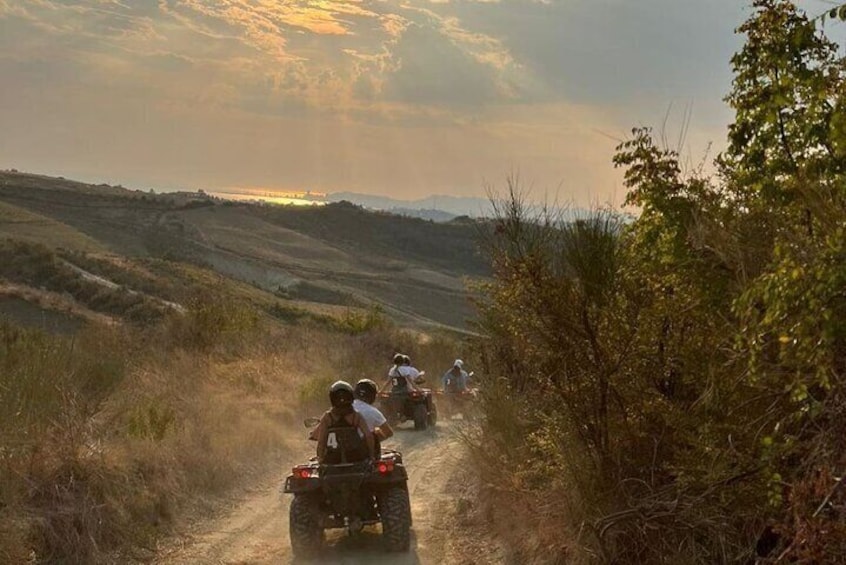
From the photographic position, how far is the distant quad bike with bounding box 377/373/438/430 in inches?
694

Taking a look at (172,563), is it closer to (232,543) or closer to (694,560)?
(232,543)

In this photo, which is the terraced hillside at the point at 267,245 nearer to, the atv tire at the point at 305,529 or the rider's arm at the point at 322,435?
the rider's arm at the point at 322,435

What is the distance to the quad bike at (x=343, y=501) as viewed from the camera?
304 inches

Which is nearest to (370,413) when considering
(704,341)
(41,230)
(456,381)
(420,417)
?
(704,341)

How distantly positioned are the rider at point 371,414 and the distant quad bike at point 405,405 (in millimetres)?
7742

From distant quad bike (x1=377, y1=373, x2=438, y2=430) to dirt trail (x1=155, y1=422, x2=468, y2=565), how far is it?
531cm

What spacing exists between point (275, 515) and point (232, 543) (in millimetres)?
1424

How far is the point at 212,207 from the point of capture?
111m

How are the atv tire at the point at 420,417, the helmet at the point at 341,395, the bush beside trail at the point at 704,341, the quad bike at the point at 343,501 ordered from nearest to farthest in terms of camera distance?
the bush beside trail at the point at 704,341 < the quad bike at the point at 343,501 < the helmet at the point at 341,395 < the atv tire at the point at 420,417

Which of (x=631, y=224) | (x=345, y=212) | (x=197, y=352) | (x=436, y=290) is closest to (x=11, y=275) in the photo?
(x=197, y=352)

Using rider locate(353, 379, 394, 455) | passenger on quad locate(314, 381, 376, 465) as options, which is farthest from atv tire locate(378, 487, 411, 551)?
rider locate(353, 379, 394, 455)

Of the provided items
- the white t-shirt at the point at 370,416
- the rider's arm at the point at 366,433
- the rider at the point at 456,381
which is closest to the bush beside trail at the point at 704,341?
the rider's arm at the point at 366,433

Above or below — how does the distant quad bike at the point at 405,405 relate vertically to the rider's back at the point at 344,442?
below

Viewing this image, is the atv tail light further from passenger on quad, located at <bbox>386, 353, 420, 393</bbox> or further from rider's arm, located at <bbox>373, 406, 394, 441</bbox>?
passenger on quad, located at <bbox>386, 353, 420, 393</bbox>
